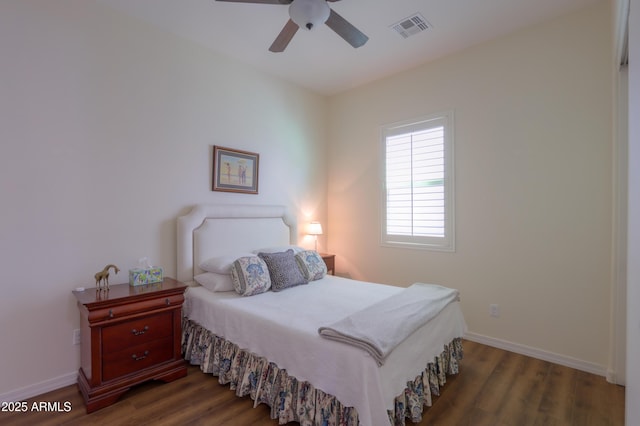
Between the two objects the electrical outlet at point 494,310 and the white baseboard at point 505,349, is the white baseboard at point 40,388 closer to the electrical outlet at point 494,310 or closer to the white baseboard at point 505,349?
the white baseboard at point 505,349

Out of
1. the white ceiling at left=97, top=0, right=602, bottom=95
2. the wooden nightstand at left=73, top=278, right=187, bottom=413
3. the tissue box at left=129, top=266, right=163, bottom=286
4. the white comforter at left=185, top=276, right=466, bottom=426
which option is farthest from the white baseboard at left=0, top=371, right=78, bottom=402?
the white ceiling at left=97, top=0, right=602, bottom=95

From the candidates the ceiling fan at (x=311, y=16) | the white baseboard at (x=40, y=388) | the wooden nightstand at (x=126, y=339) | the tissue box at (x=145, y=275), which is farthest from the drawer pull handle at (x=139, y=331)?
the ceiling fan at (x=311, y=16)

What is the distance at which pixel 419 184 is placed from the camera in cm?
367

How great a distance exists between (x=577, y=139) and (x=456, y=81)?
4.24 feet

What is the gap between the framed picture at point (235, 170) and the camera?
333 cm

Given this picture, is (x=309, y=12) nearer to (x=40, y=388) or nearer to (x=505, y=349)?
(x=40, y=388)

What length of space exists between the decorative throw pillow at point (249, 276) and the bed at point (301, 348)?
7 centimetres

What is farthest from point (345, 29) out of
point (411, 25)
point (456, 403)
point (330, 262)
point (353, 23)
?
point (456, 403)

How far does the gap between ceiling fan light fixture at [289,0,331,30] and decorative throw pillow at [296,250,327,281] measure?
6.78ft

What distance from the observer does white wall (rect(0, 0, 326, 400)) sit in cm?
221

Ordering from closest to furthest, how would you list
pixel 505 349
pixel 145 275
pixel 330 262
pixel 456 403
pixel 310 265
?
1. pixel 456 403
2. pixel 145 275
3. pixel 505 349
4. pixel 310 265
5. pixel 330 262

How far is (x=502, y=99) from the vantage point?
10.2ft

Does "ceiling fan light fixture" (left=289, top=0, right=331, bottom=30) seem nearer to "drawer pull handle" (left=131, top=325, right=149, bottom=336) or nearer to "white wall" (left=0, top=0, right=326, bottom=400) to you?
"white wall" (left=0, top=0, right=326, bottom=400)

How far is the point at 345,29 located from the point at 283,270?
2.08 metres
